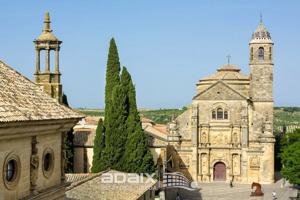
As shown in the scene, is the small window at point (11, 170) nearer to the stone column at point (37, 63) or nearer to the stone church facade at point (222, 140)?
the stone column at point (37, 63)

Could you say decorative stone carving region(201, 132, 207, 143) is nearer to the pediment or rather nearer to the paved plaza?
the pediment

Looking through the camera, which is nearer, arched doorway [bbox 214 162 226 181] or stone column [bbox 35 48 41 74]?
stone column [bbox 35 48 41 74]

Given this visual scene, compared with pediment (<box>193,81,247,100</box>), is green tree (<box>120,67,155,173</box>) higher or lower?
lower

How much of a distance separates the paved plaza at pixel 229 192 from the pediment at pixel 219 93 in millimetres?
8795

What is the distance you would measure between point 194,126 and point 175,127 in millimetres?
1963

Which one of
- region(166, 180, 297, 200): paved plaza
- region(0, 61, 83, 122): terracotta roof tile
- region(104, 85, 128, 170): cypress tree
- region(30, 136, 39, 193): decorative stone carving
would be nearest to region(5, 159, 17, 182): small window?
region(30, 136, 39, 193): decorative stone carving

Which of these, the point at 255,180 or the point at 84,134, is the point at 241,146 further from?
the point at 84,134

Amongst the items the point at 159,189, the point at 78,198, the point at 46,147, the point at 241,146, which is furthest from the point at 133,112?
the point at 46,147

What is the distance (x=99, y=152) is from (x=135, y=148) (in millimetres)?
3524

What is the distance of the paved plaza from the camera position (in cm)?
4862

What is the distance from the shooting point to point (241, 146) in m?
56.5

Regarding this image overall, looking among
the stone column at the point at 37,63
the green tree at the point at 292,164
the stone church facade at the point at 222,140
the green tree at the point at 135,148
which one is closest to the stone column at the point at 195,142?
the stone church facade at the point at 222,140

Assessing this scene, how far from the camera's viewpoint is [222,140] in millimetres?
57406

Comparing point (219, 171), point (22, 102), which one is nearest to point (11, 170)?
point (22, 102)
